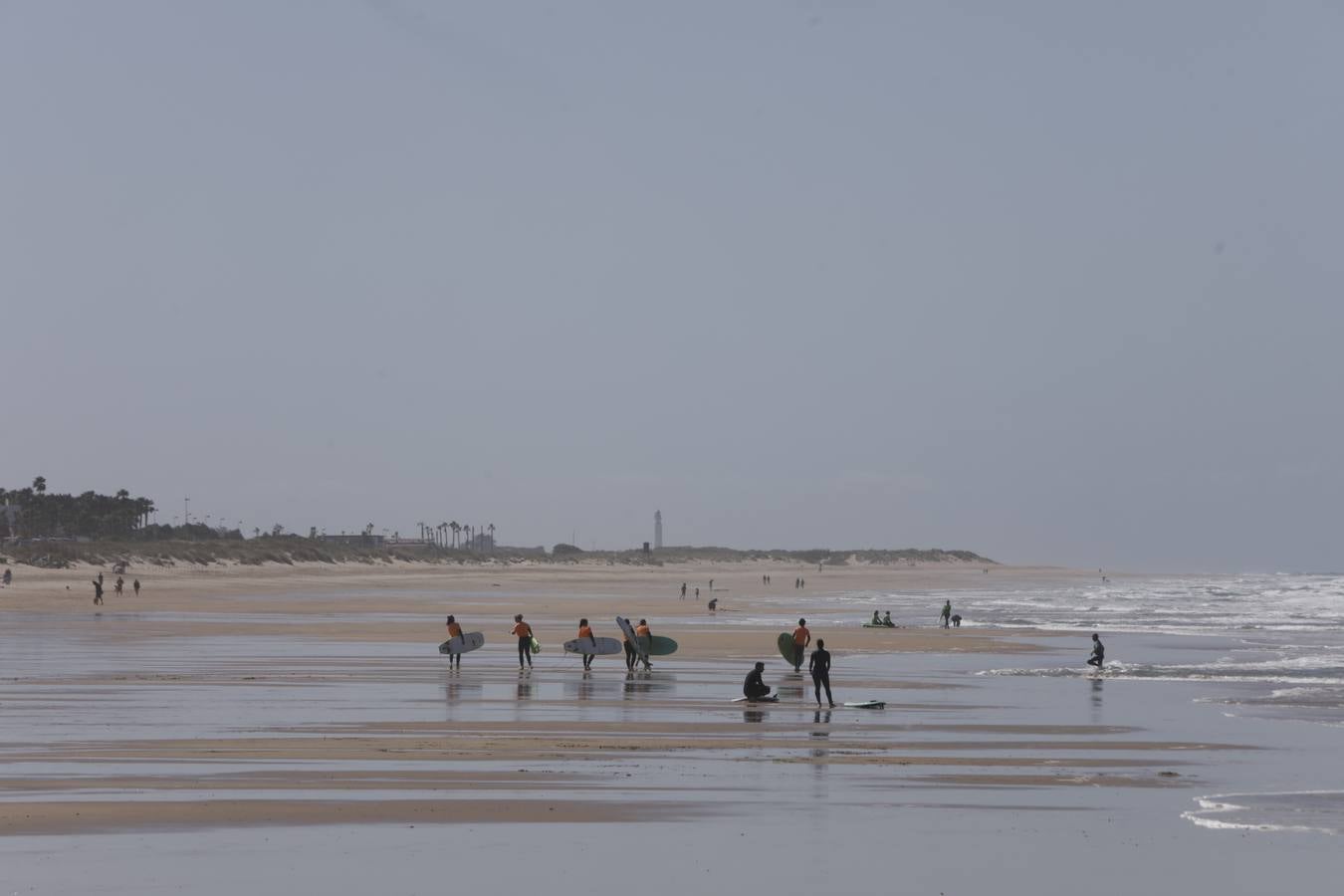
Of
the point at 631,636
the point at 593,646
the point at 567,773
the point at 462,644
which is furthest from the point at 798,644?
the point at 567,773

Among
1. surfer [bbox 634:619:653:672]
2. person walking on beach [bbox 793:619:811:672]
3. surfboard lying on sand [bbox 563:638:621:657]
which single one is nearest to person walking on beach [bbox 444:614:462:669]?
surfboard lying on sand [bbox 563:638:621:657]

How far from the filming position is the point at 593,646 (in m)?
39.4

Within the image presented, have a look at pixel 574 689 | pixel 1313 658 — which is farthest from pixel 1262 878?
pixel 1313 658

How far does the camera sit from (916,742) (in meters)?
23.9

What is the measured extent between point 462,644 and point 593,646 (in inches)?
132

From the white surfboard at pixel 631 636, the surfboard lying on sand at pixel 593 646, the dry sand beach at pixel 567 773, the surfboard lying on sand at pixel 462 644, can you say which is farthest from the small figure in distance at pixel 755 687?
the surfboard lying on sand at pixel 462 644

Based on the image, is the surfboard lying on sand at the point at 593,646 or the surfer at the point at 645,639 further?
the surfboard lying on sand at the point at 593,646

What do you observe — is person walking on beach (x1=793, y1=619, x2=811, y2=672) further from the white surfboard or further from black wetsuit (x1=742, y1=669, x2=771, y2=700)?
black wetsuit (x1=742, y1=669, x2=771, y2=700)

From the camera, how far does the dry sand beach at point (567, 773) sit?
14.4 m

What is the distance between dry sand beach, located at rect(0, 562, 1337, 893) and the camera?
14445mm

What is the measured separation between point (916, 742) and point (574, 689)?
1116 centimetres

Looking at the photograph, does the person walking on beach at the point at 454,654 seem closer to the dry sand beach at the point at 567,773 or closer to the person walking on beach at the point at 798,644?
the dry sand beach at the point at 567,773

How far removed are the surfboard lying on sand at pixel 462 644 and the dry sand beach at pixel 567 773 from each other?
2.43 feet

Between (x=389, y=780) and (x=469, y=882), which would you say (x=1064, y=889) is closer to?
(x=469, y=882)
